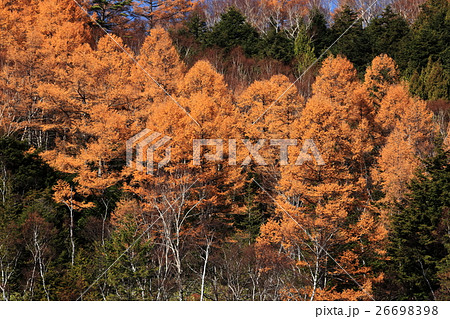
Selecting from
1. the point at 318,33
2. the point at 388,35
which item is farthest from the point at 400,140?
the point at 318,33

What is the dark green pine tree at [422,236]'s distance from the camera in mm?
20031

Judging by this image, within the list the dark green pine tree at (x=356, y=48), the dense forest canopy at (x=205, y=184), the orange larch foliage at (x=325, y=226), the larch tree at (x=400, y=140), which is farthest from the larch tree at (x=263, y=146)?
the dark green pine tree at (x=356, y=48)

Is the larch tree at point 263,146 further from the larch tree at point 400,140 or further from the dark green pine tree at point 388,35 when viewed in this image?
the dark green pine tree at point 388,35

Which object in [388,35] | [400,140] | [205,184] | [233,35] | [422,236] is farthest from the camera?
[233,35]

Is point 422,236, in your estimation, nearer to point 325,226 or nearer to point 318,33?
point 325,226

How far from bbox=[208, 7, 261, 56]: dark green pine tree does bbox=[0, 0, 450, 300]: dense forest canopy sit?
15.7 metres

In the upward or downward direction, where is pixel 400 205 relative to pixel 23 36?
downward

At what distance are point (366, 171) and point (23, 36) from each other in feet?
91.2

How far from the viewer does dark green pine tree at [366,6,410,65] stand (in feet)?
156

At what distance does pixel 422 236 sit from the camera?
20.6 meters

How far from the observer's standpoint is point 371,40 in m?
48.3

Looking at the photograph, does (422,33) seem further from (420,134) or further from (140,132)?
(140,132)

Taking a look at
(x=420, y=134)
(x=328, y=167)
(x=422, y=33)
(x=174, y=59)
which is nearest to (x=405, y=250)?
(x=328, y=167)

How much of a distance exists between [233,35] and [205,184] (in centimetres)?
3073
